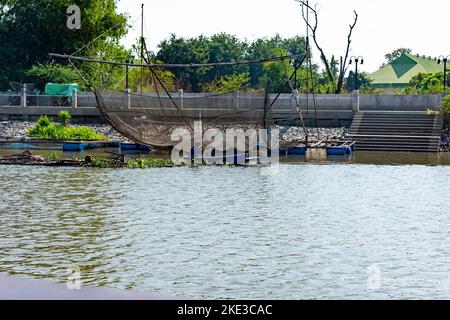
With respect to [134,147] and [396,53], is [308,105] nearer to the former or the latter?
[134,147]

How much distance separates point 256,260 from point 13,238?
16.7 ft

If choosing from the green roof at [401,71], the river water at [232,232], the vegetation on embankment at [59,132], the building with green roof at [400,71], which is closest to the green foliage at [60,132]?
the vegetation on embankment at [59,132]

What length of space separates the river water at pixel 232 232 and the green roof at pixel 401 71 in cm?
8128

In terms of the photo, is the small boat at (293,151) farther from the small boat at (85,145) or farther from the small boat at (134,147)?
the small boat at (85,145)

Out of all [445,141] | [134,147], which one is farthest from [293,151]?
[445,141]

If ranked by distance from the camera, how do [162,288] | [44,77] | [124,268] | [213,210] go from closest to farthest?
[162,288]
[124,268]
[213,210]
[44,77]

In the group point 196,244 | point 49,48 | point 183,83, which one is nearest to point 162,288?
point 196,244

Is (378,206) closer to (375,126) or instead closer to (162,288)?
(162,288)

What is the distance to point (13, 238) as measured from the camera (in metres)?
17.1

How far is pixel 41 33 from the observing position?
65062mm

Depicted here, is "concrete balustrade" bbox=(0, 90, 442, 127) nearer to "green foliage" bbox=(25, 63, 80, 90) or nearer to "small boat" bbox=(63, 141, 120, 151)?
"small boat" bbox=(63, 141, 120, 151)

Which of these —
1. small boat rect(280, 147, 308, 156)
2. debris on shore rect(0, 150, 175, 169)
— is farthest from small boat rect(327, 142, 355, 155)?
debris on shore rect(0, 150, 175, 169)

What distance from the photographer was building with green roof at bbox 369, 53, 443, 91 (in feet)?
364

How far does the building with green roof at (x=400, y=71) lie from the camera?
11094 centimetres
